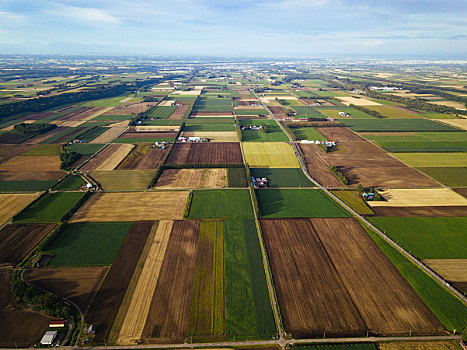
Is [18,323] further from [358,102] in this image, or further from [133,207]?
[358,102]

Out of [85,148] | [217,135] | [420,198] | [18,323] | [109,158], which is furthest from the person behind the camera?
[217,135]

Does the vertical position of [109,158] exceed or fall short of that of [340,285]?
it exceeds it

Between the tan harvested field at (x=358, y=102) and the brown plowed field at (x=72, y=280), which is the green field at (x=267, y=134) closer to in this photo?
→ the brown plowed field at (x=72, y=280)

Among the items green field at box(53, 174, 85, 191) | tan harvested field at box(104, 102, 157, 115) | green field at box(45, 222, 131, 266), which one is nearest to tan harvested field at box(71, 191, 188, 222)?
green field at box(45, 222, 131, 266)

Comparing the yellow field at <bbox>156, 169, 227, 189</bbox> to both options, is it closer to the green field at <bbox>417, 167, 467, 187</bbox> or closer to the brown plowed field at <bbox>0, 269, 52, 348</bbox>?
the brown plowed field at <bbox>0, 269, 52, 348</bbox>

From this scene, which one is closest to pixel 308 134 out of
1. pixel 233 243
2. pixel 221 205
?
pixel 221 205

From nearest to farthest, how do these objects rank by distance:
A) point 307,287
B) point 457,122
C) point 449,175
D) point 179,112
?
1. point 307,287
2. point 449,175
3. point 457,122
4. point 179,112

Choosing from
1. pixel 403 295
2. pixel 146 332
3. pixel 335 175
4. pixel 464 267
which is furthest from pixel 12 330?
pixel 335 175
